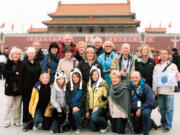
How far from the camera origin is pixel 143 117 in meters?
3.63

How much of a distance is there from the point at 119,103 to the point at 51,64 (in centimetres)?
142

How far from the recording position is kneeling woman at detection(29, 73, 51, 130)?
3886 millimetres

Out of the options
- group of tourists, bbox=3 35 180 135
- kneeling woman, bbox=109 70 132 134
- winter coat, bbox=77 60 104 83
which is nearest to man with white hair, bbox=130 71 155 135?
group of tourists, bbox=3 35 180 135

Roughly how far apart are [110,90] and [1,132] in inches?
72.2

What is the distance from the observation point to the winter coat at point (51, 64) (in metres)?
4.23

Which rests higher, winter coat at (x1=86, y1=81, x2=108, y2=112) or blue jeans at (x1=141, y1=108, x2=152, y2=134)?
winter coat at (x1=86, y1=81, x2=108, y2=112)

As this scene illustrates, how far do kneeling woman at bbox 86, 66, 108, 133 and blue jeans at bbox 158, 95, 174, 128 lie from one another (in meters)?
0.98

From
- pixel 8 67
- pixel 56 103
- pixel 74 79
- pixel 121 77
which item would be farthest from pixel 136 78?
pixel 8 67

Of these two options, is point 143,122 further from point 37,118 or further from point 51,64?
point 51,64

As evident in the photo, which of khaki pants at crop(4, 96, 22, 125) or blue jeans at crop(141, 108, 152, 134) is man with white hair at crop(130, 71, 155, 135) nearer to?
blue jeans at crop(141, 108, 152, 134)

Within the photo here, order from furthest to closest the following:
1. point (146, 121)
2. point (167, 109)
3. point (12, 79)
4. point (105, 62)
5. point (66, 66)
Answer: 1. point (105, 62)
2. point (66, 66)
3. point (12, 79)
4. point (167, 109)
5. point (146, 121)

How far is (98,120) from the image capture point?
12.2ft

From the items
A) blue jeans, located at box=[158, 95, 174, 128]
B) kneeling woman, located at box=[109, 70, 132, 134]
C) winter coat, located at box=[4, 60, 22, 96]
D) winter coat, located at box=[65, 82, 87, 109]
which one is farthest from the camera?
winter coat, located at box=[4, 60, 22, 96]

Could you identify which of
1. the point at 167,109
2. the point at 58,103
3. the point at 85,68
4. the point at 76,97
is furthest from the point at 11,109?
the point at 167,109
